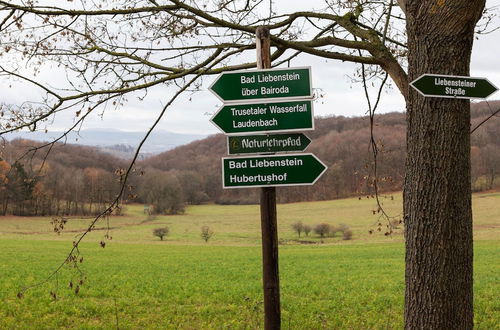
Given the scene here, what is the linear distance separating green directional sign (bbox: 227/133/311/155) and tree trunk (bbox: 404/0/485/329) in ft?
2.91

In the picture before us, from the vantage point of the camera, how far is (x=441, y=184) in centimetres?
382

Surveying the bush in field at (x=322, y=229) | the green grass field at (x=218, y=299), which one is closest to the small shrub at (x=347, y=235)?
the bush in field at (x=322, y=229)

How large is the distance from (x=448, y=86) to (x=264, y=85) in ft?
4.65

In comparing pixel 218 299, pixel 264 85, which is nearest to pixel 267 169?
pixel 264 85

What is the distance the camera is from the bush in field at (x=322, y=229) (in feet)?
179

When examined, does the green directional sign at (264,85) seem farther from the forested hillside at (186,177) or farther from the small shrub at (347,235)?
the small shrub at (347,235)

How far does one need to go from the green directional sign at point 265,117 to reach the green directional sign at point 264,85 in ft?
0.22

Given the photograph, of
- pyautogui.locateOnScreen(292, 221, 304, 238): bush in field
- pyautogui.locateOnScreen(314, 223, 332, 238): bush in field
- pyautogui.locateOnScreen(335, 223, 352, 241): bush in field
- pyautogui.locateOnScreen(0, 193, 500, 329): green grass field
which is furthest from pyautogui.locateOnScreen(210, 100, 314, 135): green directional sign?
pyautogui.locateOnScreen(292, 221, 304, 238): bush in field

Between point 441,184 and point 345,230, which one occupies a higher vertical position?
point 441,184

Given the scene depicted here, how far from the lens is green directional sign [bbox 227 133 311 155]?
13.4 feet

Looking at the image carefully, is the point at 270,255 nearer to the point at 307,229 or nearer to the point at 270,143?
the point at 270,143

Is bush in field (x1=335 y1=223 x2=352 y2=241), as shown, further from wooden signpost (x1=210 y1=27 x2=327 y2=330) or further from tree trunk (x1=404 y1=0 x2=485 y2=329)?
wooden signpost (x1=210 y1=27 x2=327 y2=330)

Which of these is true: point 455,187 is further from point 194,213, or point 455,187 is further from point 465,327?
point 194,213

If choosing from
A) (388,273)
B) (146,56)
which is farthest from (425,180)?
(388,273)
